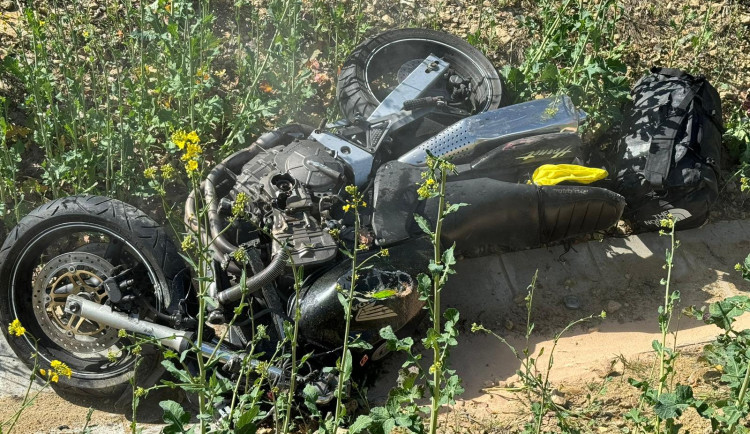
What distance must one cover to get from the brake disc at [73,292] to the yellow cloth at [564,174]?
260cm

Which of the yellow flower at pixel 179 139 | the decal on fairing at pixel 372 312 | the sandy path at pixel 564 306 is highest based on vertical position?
the yellow flower at pixel 179 139

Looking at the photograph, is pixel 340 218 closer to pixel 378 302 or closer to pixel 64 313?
pixel 378 302

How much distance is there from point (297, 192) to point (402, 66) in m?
2.02

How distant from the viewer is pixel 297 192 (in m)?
5.43

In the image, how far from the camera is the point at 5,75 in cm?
684

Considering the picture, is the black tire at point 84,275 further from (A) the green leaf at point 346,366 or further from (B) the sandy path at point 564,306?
(A) the green leaf at point 346,366

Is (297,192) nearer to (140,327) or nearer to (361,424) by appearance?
(140,327)

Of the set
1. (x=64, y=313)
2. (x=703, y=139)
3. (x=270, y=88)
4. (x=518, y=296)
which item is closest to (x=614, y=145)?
(x=703, y=139)

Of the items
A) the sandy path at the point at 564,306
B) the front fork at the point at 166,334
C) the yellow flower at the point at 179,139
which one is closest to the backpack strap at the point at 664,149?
the sandy path at the point at 564,306

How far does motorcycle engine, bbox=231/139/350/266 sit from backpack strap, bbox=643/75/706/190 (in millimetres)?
2028

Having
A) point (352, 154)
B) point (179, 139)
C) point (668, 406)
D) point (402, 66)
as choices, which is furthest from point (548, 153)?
point (179, 139)

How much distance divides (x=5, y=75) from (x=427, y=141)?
3061mm

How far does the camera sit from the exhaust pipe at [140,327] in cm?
490

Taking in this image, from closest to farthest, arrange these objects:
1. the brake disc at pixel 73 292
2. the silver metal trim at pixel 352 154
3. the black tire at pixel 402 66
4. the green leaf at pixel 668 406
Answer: the green leaf at pixel 668 406 < the brake disc at pixel 73 292 < the silver metal trim at pixel 352 154 < the black tire at pixel 402 66
